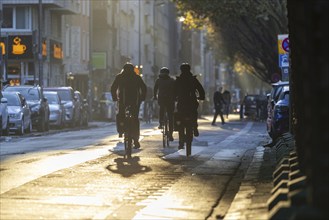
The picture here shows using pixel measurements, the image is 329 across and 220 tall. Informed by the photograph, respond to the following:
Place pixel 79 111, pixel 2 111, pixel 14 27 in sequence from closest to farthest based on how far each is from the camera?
pixel 2 111, pixel 79 111, pixel 14 27

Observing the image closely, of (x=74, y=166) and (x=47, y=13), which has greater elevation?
(x=47, y=13)

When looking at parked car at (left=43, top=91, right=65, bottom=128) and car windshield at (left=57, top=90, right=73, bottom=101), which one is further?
car windshield at (left=57, top=90, right=73, bottom=101)

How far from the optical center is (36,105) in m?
36.6

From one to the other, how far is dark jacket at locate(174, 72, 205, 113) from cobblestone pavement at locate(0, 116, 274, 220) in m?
1.86

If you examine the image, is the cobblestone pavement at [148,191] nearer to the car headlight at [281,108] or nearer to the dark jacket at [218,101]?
the car headlight at [281,108]

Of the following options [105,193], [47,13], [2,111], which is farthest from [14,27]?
[105,193]

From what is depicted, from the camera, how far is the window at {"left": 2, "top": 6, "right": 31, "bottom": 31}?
188 feet

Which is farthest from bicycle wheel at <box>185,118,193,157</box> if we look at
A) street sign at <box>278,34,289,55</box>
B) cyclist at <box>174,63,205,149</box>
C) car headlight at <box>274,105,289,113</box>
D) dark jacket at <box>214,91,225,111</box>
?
dark jacket at <box>214,91,225,111</box>

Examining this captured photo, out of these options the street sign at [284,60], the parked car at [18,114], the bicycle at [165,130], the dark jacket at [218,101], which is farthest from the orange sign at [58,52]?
the bicycle at [165,130]

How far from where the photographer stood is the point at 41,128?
36.9 metres

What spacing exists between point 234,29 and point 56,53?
11.6 metres

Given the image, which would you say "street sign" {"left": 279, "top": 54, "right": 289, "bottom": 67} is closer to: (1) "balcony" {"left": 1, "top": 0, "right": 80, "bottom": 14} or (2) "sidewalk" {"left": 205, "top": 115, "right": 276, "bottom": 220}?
(2) "sidewalk" {"left": 205, "top": 115, "right": 276, "bottom": 220}

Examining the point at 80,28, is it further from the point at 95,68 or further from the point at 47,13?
the point at 47,13

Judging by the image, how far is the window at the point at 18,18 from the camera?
57312mm
